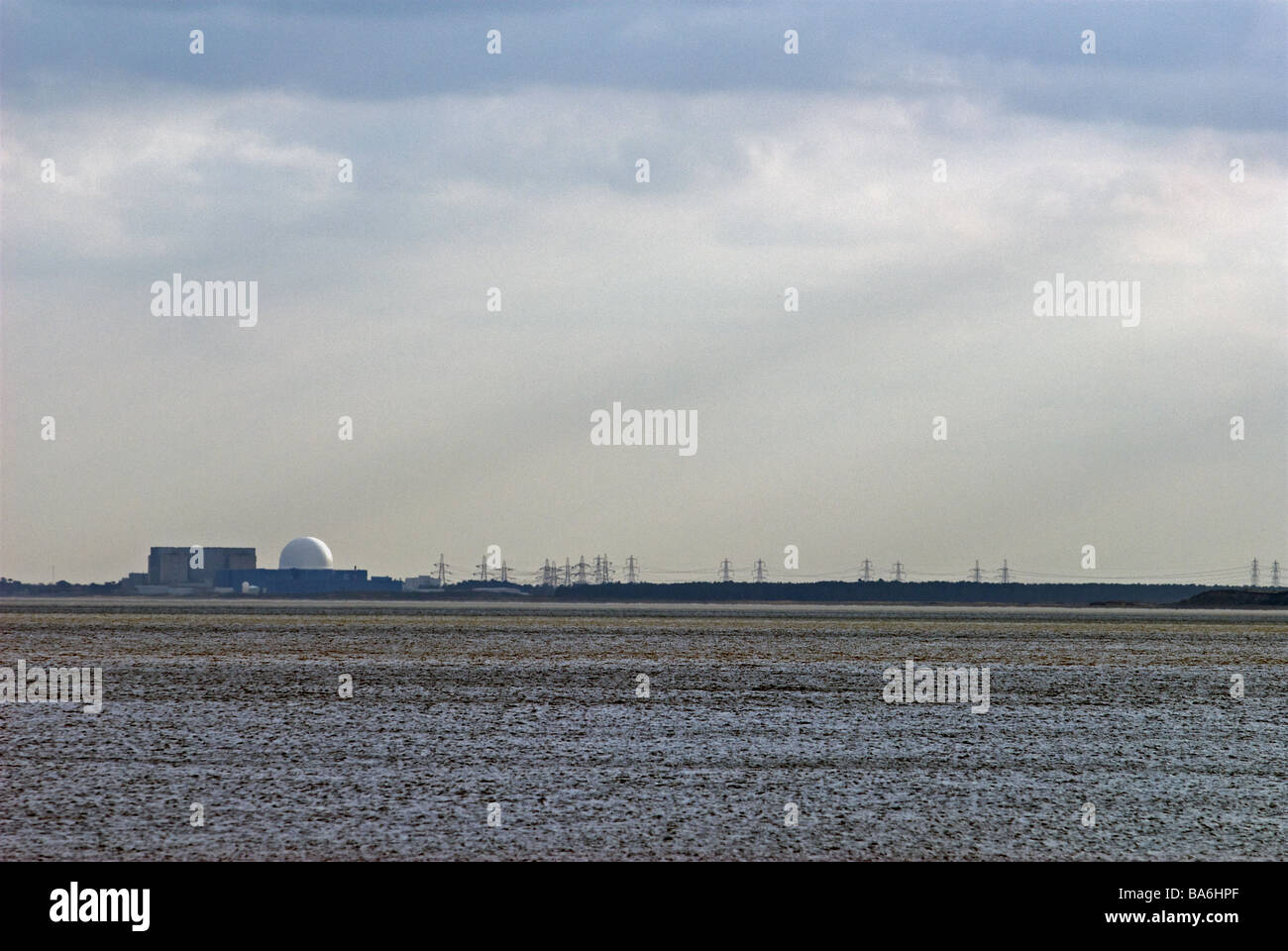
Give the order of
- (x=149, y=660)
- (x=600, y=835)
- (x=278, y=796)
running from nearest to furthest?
1. (x=600, y=835)
2. (x=278, y=796)
3. (x=149, y=660)

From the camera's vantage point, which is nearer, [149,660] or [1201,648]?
[149,660]

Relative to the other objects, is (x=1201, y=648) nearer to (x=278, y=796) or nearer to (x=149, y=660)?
(x=149, y=660)

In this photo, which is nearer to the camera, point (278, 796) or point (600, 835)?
point (600, 835)
